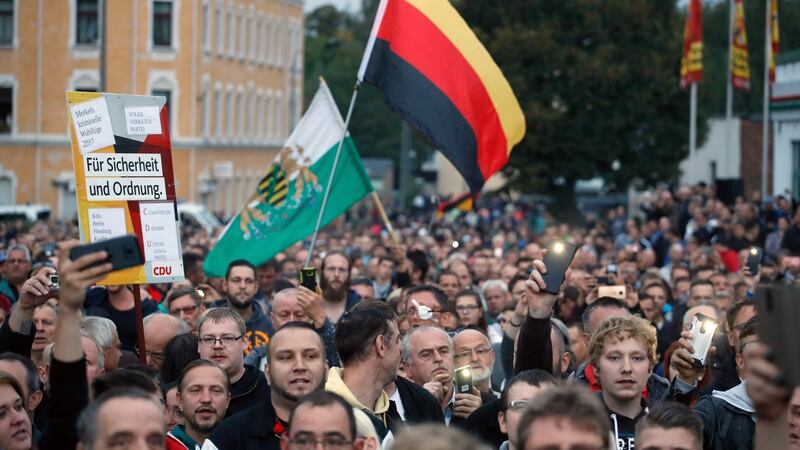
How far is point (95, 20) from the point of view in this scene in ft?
193

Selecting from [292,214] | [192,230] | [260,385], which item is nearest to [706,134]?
[192,230]

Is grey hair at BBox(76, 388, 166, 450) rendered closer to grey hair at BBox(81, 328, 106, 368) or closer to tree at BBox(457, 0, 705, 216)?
grey hair at BBox(81, 328, 106, 368)

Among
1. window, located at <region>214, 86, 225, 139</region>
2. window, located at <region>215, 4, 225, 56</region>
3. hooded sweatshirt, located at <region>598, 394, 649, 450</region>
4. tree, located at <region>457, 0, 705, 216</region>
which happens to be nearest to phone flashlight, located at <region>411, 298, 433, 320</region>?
hooded sweatshirt, located at <region>598, 394, 649, 450</region>

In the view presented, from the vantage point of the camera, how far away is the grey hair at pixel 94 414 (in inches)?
231

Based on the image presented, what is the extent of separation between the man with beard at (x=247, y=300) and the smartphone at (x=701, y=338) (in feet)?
15.2

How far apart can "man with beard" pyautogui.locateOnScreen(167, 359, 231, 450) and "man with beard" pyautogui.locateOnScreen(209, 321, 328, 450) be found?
589 mm

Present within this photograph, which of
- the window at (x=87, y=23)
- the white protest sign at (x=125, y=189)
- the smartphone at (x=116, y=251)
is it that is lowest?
the smartphone at (x=116, y=251)

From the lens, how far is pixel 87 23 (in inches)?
2325

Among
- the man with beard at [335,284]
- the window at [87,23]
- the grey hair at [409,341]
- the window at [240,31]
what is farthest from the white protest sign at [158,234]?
the window at [240,31]

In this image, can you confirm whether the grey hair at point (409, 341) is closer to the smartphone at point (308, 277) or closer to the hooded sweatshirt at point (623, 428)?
the smartphone at point (308, 277)

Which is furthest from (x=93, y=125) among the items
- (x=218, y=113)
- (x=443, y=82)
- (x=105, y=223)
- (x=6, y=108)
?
(x=218, y=113)

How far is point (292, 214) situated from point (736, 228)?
10.3 metres

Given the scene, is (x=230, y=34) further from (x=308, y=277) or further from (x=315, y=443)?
(x=315, y=443)

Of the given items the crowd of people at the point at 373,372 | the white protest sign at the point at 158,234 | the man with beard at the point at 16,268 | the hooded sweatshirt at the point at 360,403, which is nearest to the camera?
the crowd of people at the point at 373,372
